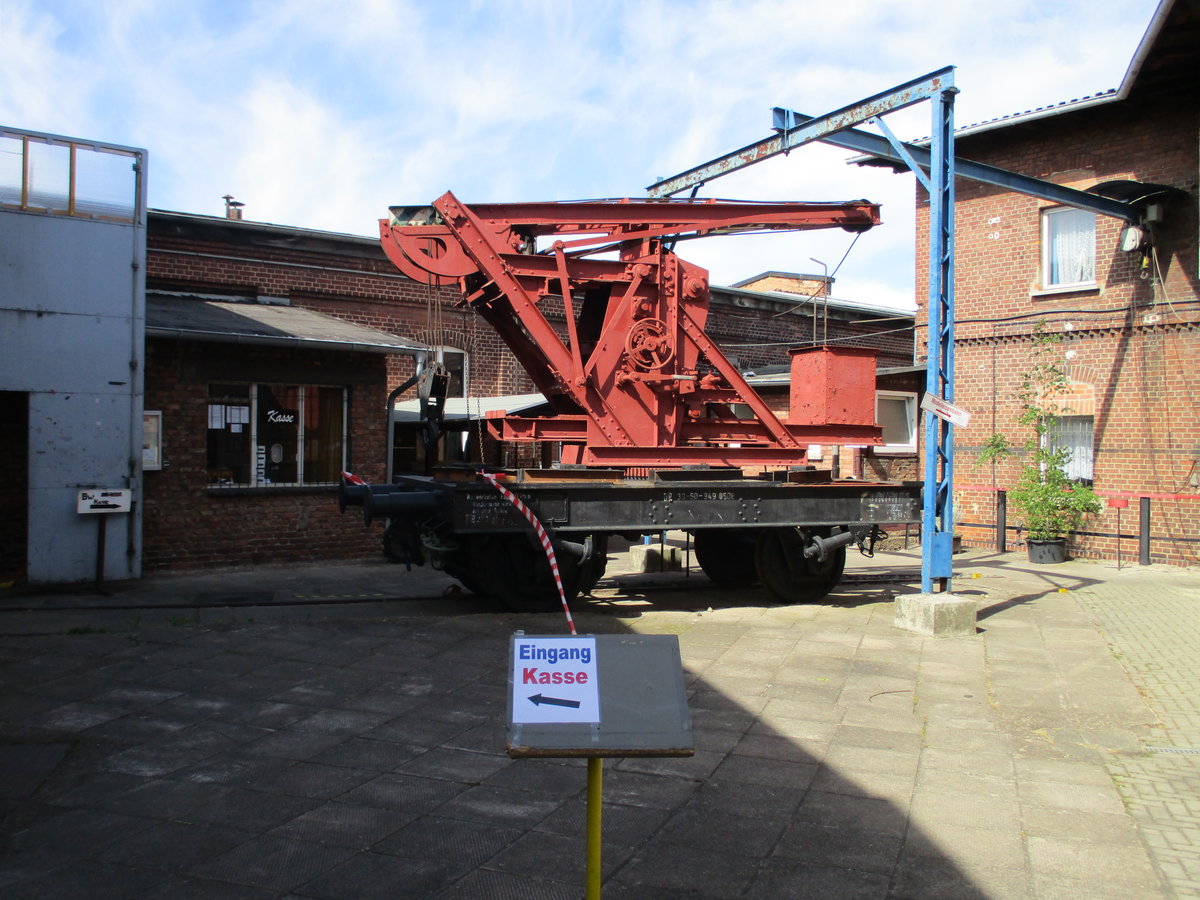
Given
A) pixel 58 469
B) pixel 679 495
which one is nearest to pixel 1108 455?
pixel 679 495

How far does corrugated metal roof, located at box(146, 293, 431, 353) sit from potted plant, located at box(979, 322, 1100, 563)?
9.31 metres

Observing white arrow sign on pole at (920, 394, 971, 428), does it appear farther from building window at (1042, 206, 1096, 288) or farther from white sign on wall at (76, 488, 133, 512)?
white sign on wall at (76, 488, 133, 512)

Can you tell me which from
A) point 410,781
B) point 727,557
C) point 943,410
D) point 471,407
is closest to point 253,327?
point 471,407

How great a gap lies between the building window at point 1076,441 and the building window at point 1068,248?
7.07ft

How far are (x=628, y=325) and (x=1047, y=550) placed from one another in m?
8.55

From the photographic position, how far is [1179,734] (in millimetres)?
6035

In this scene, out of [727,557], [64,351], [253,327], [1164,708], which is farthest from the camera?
[253,327]

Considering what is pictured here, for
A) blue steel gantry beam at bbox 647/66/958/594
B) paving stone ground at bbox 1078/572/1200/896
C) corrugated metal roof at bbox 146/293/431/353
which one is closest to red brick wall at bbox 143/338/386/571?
corrugated metal roof at bbox 146/293/431/353

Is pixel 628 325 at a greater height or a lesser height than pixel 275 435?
greater

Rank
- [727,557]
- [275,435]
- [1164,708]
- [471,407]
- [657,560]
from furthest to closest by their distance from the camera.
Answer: [471,407] → [657,560] → [275,435] → [727,557] → [1164,708]

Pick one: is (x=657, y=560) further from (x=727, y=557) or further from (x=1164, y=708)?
(x=1164, y=708)

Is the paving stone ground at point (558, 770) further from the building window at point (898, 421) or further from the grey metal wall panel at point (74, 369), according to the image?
the building window at point (898, 421)

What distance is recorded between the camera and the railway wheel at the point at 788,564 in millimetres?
10250

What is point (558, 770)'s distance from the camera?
508cm
